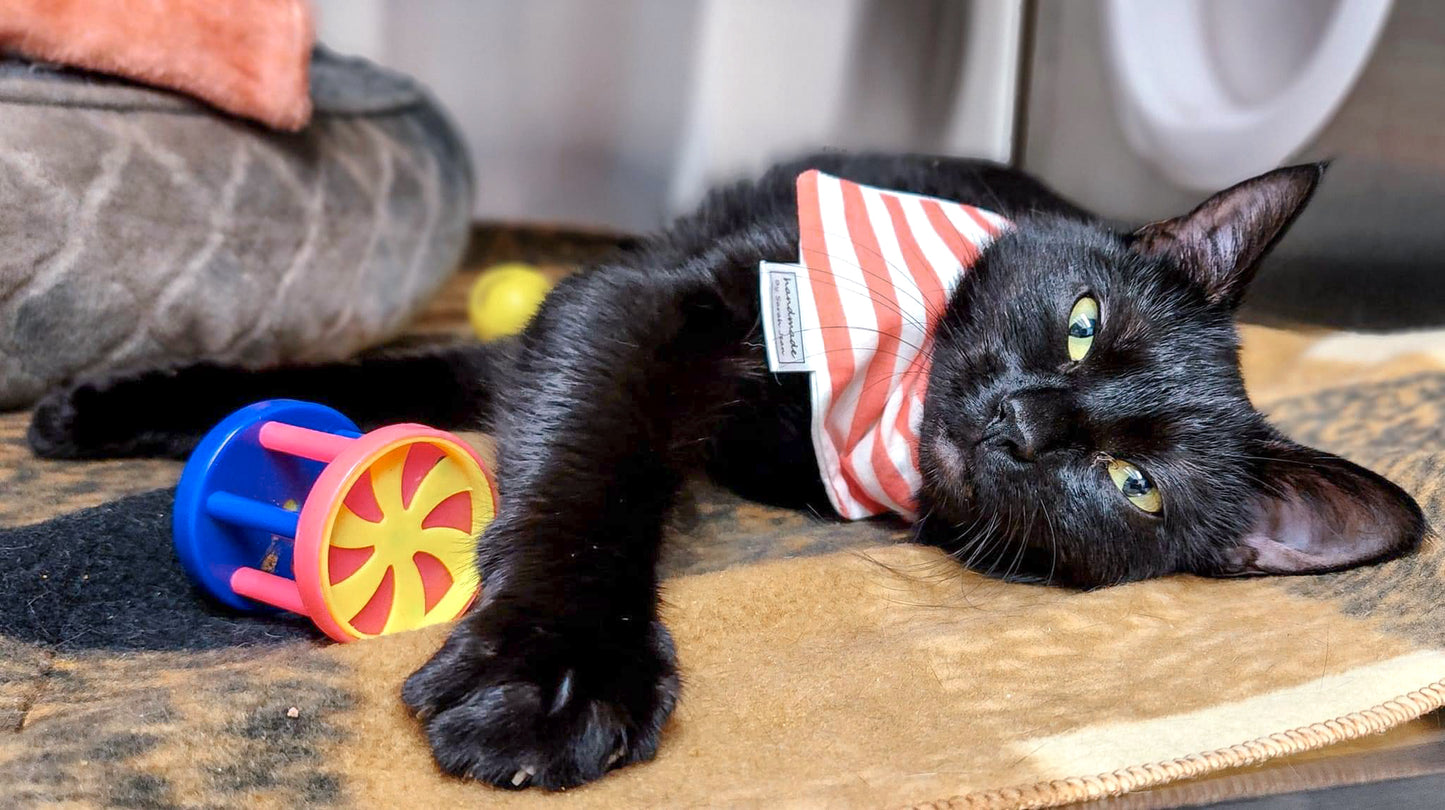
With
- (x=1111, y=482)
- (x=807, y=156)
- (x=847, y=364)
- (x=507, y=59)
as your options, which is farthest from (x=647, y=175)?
(x=1111, y=482)

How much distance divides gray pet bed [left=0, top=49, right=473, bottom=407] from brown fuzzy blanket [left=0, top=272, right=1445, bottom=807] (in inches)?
10.0

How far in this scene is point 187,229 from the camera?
1.53 m

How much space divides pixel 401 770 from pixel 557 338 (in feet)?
1.62

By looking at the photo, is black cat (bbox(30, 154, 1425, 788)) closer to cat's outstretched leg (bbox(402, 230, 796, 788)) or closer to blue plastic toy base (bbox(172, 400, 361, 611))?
A: cat's outstretched leg (bbox(402, 230, 796, 788))

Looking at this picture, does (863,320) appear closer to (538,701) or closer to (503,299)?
(538,701)

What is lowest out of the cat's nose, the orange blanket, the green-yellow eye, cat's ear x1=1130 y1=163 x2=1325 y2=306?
the green-yellow eye

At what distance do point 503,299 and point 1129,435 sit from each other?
1294mm

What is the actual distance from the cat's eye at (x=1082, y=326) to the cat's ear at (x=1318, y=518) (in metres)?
0.24

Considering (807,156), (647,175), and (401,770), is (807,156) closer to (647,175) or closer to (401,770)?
(647,175)

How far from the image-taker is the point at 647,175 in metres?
2.96

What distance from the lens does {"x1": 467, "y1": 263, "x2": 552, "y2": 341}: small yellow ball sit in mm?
2084

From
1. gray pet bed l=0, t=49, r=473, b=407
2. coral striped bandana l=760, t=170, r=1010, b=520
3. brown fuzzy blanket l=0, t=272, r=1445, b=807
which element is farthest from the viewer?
gray pet bed l=0, t=49, r=473, b=407

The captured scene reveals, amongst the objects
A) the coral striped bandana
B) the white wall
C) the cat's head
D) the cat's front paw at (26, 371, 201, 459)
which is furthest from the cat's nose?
the white wall

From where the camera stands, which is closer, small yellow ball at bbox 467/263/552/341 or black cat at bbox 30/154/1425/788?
black cat at bbox 30/154/1425/788
